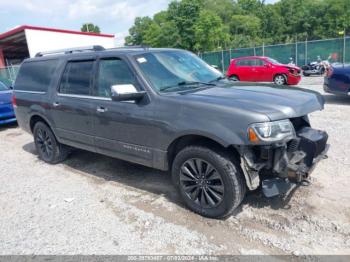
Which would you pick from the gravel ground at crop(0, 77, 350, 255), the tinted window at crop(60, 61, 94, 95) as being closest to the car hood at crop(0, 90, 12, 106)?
the gravel ground at crop(0, 77, 350, 255)

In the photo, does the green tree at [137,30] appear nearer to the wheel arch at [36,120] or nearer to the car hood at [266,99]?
the wheel arch at [36,120]

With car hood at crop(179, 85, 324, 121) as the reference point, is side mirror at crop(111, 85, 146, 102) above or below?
above

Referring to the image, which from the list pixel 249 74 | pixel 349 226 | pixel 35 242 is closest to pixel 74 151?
pixel 35 242

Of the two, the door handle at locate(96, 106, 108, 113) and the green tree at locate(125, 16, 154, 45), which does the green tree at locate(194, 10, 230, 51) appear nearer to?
the door handle at locate(96, 106, 108, 113)

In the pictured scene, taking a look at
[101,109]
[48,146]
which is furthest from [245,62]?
[101,109]

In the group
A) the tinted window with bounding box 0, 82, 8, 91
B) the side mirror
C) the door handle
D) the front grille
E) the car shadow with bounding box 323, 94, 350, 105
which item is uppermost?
the side mirror

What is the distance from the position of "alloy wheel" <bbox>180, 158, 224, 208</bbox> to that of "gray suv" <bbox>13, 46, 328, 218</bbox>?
0.5 inches

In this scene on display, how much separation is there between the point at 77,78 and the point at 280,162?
321 cm

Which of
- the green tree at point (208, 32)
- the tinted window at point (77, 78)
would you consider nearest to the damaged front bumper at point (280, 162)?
the tinted window at point (77, 78)

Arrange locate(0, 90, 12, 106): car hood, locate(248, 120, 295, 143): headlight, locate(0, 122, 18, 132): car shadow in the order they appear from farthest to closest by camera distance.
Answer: locate(0, 122, 18, 132): car shadow, locate(0, 90, 12, 106): car hood, locate(248, 120, 295, 143): headlight

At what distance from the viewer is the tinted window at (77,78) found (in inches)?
167

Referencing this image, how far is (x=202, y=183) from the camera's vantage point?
3.22 meters

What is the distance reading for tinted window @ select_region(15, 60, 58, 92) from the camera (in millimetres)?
4977

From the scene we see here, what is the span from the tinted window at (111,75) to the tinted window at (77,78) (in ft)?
0.80
